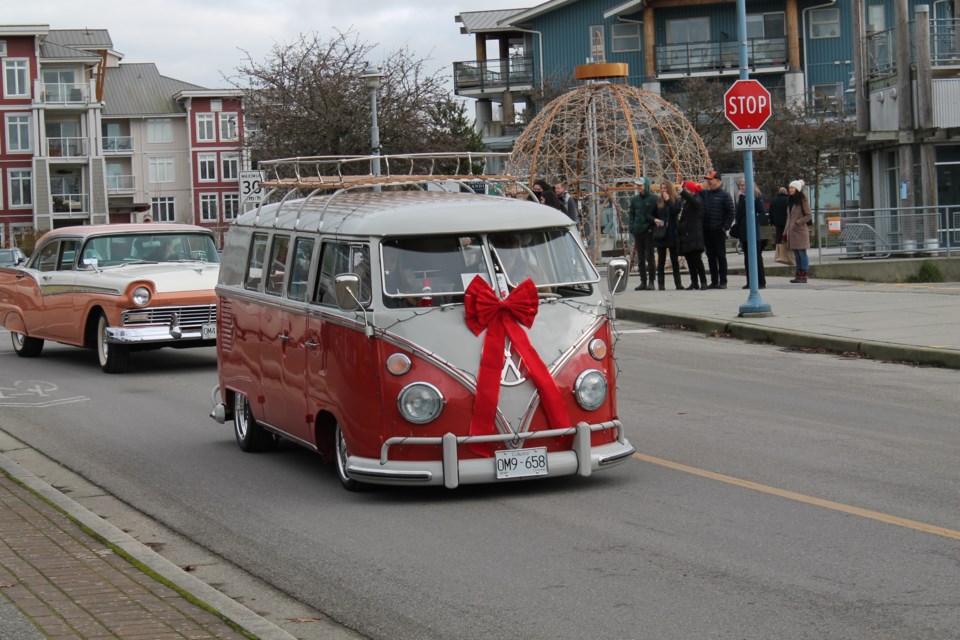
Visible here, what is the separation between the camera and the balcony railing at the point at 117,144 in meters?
92.4

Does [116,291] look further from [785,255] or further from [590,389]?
[785,255]

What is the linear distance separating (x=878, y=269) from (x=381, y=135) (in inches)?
844

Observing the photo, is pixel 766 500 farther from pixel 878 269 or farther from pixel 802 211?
pixel 878 269

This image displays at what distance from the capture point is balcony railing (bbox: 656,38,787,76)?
65.0m

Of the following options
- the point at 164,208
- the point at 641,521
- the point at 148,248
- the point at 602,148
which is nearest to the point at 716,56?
the point at 602,148

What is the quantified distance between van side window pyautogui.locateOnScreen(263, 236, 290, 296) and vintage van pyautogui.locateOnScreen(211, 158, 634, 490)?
0.13 metres

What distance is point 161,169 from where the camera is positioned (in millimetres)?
94188

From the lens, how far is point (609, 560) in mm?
7324

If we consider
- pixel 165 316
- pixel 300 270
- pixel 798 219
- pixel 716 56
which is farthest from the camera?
pixel 716 56

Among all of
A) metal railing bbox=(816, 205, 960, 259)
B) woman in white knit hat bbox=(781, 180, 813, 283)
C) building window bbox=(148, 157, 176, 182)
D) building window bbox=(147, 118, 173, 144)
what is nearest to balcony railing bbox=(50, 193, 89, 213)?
building window bbox=(148, 157, 176, 182)

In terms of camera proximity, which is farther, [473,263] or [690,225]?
[690,225]

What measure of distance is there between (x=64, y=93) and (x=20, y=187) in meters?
6.35

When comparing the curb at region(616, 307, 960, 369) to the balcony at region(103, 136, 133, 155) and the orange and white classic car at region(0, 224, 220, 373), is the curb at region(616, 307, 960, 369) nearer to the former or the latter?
the orange and white classic car at region(0, 224, 220, 373)

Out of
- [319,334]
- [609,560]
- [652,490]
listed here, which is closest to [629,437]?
[652,490]
